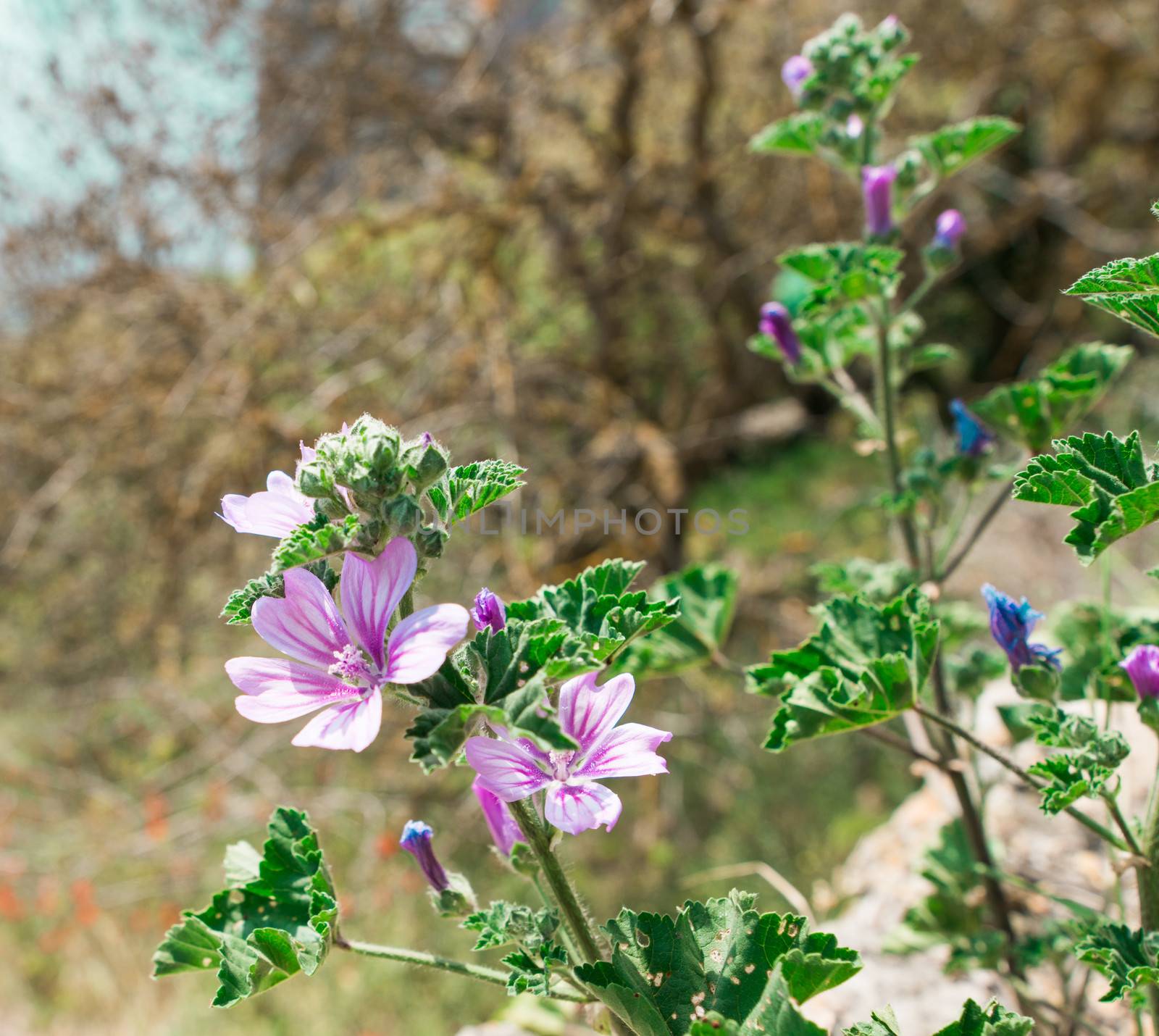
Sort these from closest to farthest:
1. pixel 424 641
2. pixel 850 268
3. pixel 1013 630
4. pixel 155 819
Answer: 1. pixel 424 641
2. pixel 1013 630
3. pixel 850 268
4. pixel 155 819

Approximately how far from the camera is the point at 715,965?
877 mm

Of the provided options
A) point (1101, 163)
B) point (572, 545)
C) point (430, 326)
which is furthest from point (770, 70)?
point (1101, 163)

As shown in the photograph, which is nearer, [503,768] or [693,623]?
[503,768]

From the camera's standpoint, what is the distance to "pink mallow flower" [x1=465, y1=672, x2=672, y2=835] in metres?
0.78

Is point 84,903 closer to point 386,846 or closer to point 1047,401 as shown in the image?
point 386,846

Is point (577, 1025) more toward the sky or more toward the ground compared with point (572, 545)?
more toward the ground

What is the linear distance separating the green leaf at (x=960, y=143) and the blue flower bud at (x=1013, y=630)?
708mm

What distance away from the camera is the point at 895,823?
7.00ft

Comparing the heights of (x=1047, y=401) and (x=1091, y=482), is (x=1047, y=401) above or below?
above

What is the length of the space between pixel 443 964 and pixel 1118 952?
66cm

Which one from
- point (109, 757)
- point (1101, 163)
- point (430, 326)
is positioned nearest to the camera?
point (430, 326)

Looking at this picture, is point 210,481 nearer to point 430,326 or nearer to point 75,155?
point 430,326

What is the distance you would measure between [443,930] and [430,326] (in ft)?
6.47

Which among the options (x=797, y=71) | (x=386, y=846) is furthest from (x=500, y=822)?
(x=386, y=846)
